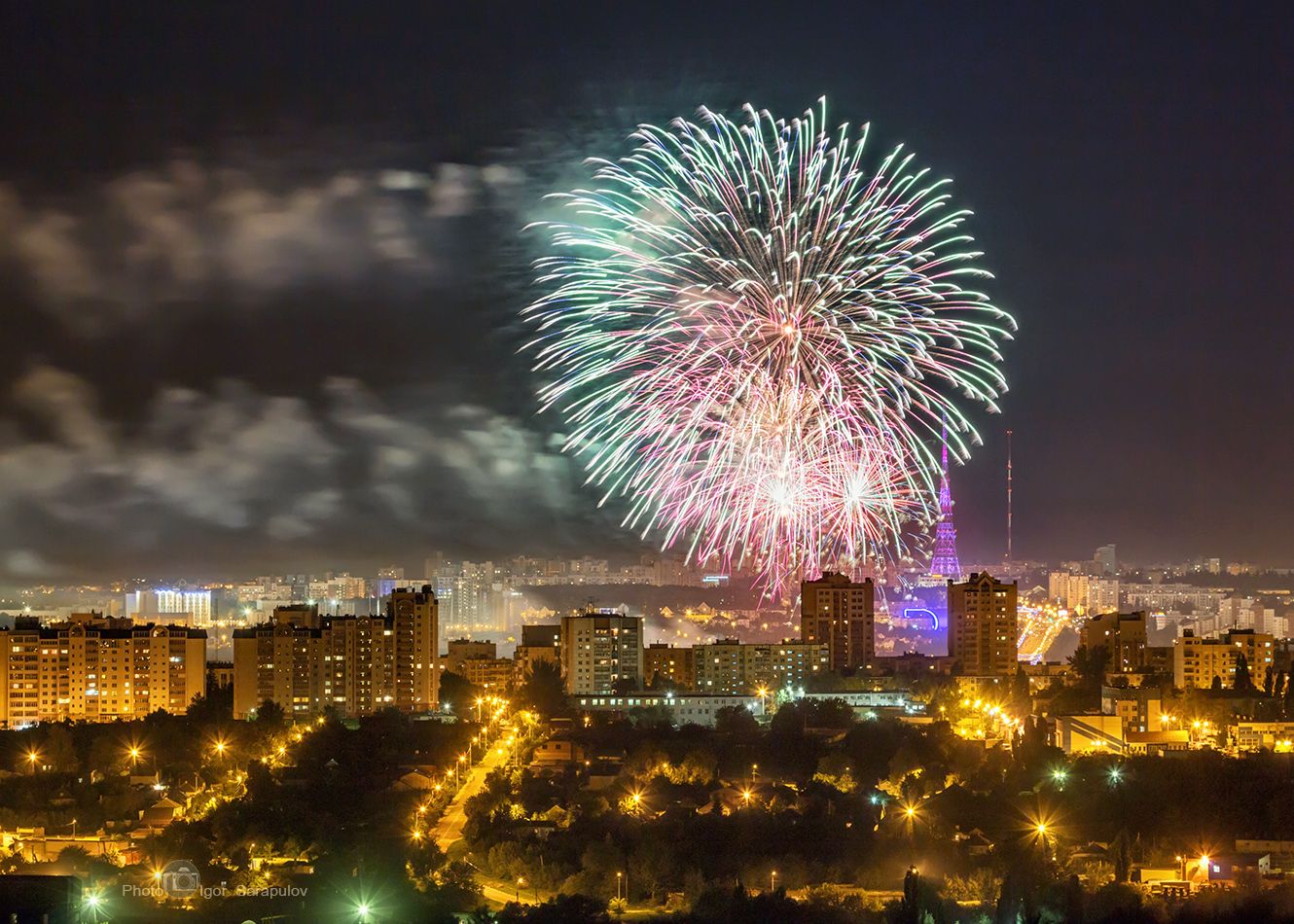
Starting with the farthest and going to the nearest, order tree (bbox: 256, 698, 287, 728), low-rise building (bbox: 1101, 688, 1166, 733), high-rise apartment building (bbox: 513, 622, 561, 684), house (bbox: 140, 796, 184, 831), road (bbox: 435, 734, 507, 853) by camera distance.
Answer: high-rise apartment building (bbox: 513, 622, 561, 684) < tree (bbox: 256, 698, 287, 728) < low-rise building (bbox: 1101, 688, 1166, 733) < road (bbox: 435, 734, 507, 853) < house (bbox: 140, 796, 184, 831)

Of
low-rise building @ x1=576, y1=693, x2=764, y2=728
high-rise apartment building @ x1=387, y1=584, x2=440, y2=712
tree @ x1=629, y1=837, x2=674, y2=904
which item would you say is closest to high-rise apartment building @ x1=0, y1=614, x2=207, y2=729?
high-rise apartment building @ x1=387, y1=584, x2=440, y2=712

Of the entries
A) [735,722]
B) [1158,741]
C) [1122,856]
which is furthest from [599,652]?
[1122,856]

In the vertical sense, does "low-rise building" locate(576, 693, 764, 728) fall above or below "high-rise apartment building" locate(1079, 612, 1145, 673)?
below

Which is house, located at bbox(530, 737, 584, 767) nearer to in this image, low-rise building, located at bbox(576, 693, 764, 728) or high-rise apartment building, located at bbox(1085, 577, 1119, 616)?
low-rise building, located at bbox(576, 693, 764, 728)

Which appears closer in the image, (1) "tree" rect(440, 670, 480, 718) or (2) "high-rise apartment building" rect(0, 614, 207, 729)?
(2) "high-rise apartment building" rect(0, 614, 207, 729)

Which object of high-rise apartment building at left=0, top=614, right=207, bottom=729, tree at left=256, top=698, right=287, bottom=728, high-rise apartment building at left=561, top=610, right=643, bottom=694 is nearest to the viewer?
tree at left=256, top=698, right=287, bottom=728

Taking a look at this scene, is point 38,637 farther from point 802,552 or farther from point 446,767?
point 802,552

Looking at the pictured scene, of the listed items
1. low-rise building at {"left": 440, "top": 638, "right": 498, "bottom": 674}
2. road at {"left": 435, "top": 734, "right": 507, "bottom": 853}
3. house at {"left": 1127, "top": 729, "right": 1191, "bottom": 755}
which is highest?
low-rise building at {"left": 440, "top": 638, "right": 498, "bottom": 674}
